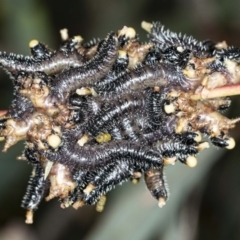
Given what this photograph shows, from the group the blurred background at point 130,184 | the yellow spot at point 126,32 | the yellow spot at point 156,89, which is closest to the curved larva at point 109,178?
the yellow spot at point 156,89

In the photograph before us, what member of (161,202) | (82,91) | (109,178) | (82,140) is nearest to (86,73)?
(82,91)

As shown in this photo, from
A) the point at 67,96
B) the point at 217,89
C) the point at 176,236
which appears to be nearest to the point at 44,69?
the point at 67,96

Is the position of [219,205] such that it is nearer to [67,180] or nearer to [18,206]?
[18,206]

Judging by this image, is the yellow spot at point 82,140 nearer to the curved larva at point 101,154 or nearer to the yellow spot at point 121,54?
the curved larva at point 101,154

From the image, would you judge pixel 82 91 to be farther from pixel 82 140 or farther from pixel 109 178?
pixel 109 178

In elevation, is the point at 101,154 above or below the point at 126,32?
below

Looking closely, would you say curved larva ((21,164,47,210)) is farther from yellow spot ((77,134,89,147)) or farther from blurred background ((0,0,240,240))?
blurred background ((0,0,240,240))
